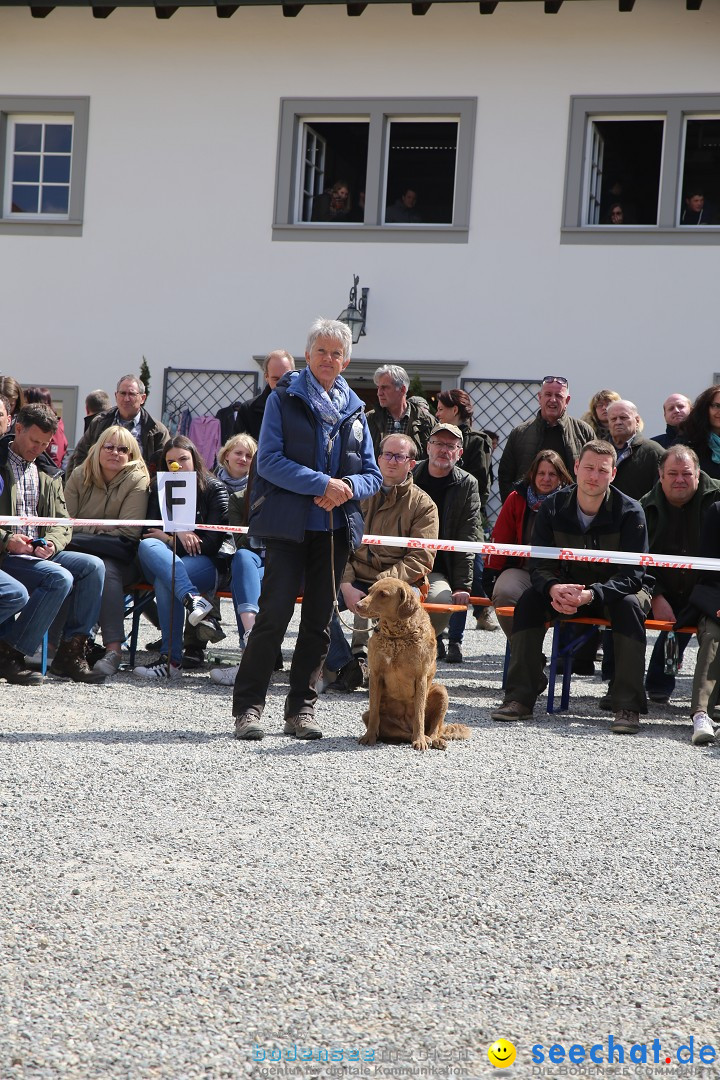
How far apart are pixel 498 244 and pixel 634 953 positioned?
12093 millimetres

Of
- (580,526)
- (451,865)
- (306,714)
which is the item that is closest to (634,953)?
(451,865)

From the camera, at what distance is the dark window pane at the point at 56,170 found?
16.1 m

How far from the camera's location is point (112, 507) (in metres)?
8.61

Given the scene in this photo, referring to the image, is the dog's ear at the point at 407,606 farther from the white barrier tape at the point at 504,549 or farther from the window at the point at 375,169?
the window at the point at 375,169

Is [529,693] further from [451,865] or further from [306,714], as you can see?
[451,865]

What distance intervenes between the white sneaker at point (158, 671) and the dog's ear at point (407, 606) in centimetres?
245

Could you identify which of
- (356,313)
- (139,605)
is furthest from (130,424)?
(356,313)

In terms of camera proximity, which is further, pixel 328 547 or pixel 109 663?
pixel 109 663

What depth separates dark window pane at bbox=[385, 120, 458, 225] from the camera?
14992mm

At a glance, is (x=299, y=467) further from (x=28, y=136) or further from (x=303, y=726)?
(x=28, y=136)

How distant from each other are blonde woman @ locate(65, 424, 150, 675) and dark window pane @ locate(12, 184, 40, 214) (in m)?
8.65

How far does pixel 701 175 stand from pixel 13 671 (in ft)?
34.8

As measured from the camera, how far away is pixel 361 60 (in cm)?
1503

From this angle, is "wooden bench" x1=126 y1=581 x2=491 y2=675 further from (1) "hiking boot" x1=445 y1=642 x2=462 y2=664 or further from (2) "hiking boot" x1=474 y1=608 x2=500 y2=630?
(2) "hiking boot" x1=474 y1=608 x2=500 y2=630
